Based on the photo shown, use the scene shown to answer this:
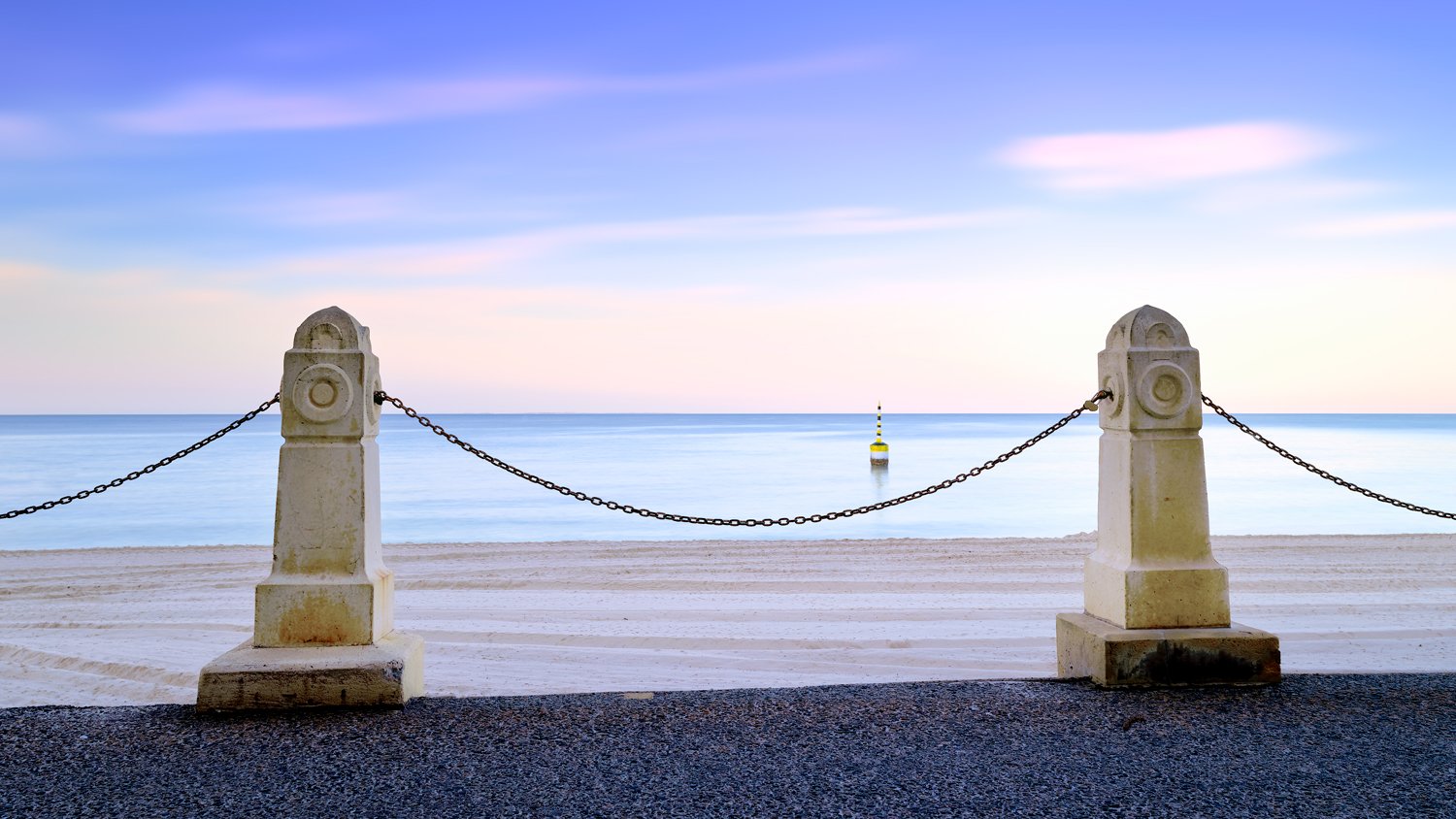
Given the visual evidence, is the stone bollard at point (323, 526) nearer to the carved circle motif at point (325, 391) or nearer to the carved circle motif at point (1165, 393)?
the carved circle motif at point (325, 391)

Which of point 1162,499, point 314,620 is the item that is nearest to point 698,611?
point 314,620

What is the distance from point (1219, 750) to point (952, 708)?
0.98m

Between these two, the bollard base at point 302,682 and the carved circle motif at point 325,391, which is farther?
Result: the carved circle motif at point 325,391

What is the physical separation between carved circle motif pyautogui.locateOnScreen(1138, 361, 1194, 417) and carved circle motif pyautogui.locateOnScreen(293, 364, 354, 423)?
3511mm

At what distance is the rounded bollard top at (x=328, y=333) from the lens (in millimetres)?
4449

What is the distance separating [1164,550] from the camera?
15.0 feet

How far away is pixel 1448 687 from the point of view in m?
4.38

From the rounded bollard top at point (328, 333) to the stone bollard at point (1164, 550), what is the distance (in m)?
3.47

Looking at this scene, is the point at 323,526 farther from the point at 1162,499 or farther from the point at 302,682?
the point at 1162,499

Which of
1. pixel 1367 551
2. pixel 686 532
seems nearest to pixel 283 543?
pixel 1367 551

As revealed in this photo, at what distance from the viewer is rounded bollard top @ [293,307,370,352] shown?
4.45m

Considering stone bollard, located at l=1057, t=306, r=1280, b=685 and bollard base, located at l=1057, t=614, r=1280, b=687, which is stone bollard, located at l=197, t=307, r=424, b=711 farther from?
stone bollard, located at l=1057, t=306, r=1280, b=685

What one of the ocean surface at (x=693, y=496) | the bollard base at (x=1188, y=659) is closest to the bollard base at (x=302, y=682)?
the bollard base at (x=1188, y=659)

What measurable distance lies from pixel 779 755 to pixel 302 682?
1964 millimetres
